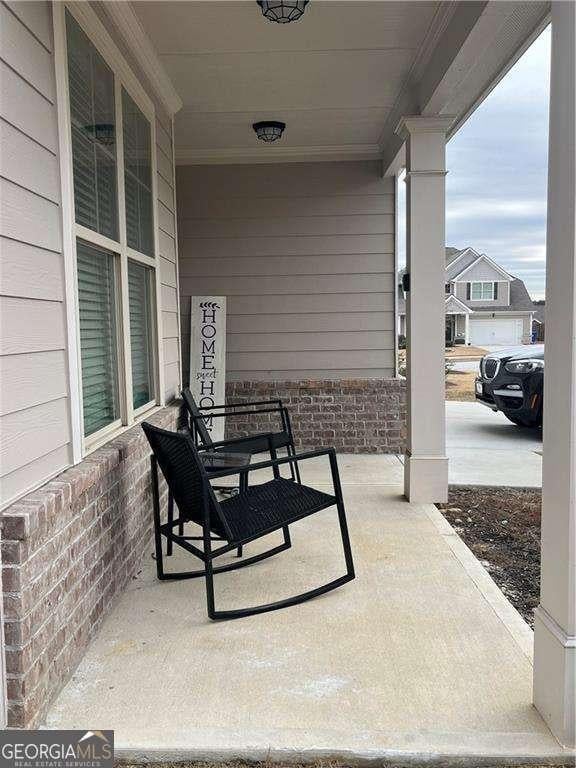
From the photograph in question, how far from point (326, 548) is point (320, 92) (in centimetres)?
291

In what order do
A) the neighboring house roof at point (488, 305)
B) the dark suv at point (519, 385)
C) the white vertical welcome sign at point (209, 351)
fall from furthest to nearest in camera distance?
the neighboring house roof at point (488, 305) → the dark suv at point (519, 385) → the white vertical welcome sign at point (209, 351)

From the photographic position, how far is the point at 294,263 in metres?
5.76

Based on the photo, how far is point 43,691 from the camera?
1828 mm

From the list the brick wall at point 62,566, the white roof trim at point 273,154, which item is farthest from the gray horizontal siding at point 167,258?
the brick wall at point 62,566

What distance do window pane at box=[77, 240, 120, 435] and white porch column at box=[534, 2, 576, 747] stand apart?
1.71 m

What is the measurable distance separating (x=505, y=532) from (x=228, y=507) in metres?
1.88

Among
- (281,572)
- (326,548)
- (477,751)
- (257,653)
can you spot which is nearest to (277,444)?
(326,548)

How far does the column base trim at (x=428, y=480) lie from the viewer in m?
4.07

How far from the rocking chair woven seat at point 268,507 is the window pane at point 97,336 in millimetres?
691

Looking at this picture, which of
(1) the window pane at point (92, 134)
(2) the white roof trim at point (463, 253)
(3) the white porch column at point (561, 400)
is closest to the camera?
(3) the white porch column at point (561, 400)

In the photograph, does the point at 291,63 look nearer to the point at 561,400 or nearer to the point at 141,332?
the point at 141,332

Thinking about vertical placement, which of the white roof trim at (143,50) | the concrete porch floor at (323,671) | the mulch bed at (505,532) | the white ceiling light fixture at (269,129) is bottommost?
the mulch bed at (505,532)

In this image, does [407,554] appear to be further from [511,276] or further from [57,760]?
[511,276]

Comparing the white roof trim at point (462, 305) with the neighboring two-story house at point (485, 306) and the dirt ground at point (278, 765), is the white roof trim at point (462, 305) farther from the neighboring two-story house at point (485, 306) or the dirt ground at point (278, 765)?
the dirt ground at point (278, 765)
